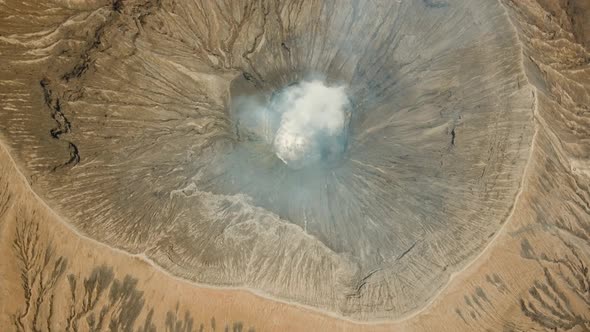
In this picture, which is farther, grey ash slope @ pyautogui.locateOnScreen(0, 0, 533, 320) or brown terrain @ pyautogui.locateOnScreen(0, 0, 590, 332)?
grey ash slope @ pyautogui.locateOnScreen(0, 0, 533, 320)

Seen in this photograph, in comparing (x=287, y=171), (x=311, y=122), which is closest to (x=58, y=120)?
(x=287, y=171)

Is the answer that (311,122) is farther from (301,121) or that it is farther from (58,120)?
(58,120)

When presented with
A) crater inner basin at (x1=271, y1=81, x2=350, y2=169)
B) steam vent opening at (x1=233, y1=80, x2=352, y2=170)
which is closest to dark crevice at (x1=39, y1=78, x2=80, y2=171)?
steam vent opening at (x1=233, y1=80, x2=352, y2=170)

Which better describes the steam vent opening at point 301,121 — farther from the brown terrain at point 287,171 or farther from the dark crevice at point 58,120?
the dark crevice at point 58,120

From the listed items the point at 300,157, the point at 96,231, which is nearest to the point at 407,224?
the point at 300,157

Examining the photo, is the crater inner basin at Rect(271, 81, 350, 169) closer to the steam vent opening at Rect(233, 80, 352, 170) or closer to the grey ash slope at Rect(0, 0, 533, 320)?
the steam vent opening at Rect(233, 80, 352, 170)

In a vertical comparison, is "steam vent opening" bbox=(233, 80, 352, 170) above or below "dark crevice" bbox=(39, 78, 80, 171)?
above

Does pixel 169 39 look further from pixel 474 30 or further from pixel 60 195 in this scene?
pixel 474 30

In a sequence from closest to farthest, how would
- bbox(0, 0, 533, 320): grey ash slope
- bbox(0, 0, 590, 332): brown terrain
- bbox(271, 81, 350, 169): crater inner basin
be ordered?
bbox(0, 0, 590, 332): brown terrain
bbox(0, 0, 533, 320): grey ash slope
bbox(271, 81, 350, 169): crater inner basin
